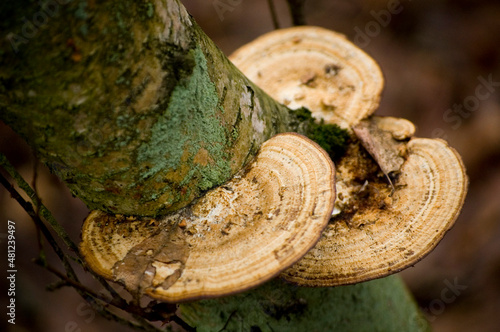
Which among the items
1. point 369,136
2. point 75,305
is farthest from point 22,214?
point 369,136

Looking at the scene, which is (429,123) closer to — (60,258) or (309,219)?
(309,219)

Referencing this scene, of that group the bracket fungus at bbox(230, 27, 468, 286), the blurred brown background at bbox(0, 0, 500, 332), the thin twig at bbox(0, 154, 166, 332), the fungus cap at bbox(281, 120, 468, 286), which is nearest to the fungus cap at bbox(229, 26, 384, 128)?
the bracket fungus at bbox(230, 27, 468, 286)

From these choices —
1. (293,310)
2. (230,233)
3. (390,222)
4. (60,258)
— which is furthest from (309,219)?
(60,258)

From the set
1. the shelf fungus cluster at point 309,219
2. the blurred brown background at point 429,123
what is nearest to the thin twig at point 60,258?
the shelf fungus cluster at point 309,219

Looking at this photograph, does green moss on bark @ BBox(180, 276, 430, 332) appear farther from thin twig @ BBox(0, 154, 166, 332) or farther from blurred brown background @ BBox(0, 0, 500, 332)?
blurred brown background @ BBox(0, 0, 500, 332)

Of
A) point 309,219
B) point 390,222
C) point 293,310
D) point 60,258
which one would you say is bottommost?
point 293,310

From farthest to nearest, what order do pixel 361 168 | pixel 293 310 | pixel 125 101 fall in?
pixel 361 168, pixel 293 310, pixel 125 101

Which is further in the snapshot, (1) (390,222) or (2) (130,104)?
(1) (390,222)
